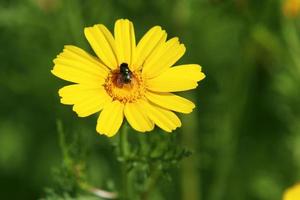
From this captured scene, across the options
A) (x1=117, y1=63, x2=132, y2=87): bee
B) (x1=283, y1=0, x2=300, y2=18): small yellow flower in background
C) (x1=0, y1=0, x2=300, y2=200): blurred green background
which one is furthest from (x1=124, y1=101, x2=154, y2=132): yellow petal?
(x1=283, y1=0, x2=300, y2=18): small yellow flower in background

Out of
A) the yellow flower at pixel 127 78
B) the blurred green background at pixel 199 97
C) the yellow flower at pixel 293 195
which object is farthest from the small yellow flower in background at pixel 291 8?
the yellow flower at pixel 127 78

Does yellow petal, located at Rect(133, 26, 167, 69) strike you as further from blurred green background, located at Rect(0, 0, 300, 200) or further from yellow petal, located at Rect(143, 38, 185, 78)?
blurred green background, located at Rect(0, 0, 300, 200)

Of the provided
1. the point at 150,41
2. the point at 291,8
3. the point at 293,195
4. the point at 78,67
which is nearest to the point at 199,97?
the point at 291,8

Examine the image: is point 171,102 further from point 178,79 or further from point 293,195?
point 293,195

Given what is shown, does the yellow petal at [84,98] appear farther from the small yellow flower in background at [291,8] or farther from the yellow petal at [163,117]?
the small yellow flower in background at [291,8]

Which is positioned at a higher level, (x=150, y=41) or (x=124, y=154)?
(x=150, y=41)

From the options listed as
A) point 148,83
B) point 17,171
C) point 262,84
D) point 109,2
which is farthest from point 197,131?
point 148,83

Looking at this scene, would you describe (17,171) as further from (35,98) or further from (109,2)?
(109,2)
